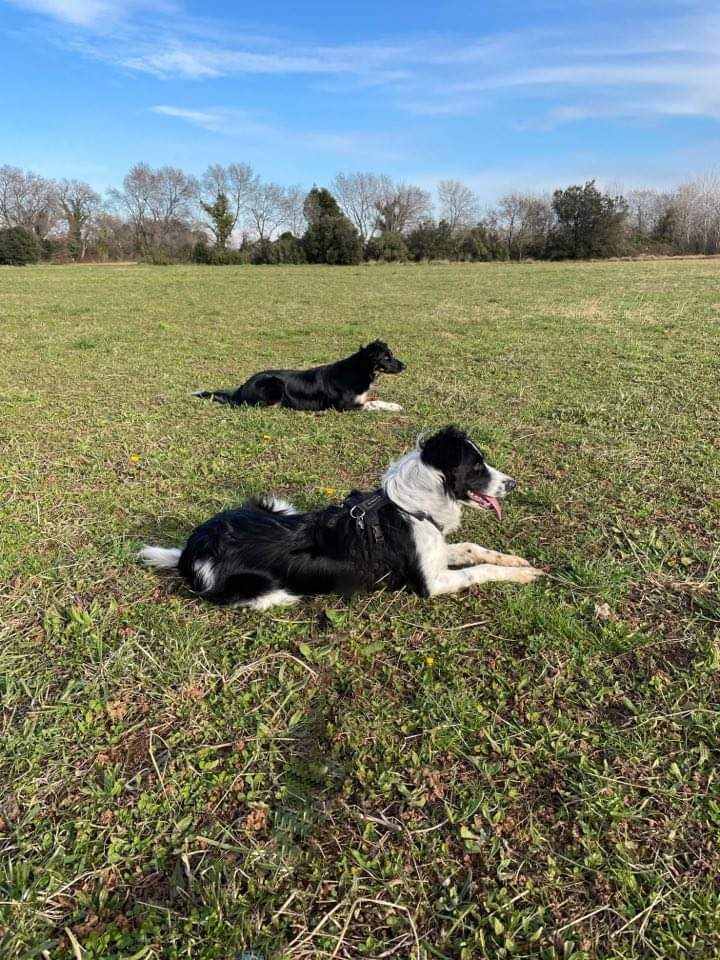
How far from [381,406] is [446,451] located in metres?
3.67

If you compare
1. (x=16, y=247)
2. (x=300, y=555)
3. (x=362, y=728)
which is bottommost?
(x=362, y=728)

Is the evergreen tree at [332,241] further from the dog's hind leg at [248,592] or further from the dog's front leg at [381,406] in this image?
the dog's hind leg at [248,592]

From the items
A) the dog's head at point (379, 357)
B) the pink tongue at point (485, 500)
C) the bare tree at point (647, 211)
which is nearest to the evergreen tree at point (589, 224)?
the bare tree at point (647, 211)

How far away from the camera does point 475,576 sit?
3.31 metres

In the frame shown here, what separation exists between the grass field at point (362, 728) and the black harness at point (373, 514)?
392 mm

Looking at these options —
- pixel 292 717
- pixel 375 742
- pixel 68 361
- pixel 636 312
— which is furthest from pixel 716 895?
pixel 636 312

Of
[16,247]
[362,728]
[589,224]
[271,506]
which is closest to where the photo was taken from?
[362,728]

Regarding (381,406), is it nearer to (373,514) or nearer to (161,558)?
(373,514)

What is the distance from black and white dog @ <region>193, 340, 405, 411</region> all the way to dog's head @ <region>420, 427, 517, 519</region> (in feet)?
11.5

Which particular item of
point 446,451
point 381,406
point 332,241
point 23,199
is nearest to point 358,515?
point 446,451

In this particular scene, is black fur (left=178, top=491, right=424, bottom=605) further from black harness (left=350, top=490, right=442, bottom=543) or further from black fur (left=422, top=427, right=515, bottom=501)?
black fur (left=422, top=427, right=515, bottom=501)

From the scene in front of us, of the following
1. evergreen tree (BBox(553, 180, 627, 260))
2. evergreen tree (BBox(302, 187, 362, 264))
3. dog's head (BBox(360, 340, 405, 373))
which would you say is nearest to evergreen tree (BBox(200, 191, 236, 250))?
evergreen tree (BBox(302, 187, 362, 264))

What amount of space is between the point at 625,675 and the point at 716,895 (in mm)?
969

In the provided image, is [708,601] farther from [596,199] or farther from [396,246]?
[596,199]
